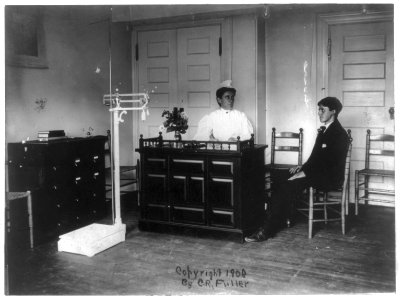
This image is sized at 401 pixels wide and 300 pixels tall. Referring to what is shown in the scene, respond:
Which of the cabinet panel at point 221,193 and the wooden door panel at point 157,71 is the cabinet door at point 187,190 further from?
the wooden door panel at point 157,71

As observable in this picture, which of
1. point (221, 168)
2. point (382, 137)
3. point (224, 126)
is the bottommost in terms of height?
A: point (221, 168)

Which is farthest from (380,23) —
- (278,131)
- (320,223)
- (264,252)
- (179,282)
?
(179,282)

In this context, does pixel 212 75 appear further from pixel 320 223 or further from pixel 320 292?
pixel 320 292

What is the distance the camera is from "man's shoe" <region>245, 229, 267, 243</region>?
4.38 metres

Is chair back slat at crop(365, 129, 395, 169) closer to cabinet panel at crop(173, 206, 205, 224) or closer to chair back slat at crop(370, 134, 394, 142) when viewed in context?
chair back slat at crop(370, 134, 394, 142)

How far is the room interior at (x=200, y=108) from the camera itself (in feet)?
11.5

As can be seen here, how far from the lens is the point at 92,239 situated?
4.10m

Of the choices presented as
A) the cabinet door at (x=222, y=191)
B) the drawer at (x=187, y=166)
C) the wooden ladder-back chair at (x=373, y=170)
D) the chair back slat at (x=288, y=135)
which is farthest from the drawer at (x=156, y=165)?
the wooden ladder-back chair at (x=373, y=170)

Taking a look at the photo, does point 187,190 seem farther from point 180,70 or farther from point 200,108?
point 180,70

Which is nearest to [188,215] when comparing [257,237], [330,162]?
[257,237]

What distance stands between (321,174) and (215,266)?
64.5 inches

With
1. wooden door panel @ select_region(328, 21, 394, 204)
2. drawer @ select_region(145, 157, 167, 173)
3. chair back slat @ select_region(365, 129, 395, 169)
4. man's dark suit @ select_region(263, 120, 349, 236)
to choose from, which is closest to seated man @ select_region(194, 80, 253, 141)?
drawer @ select_region(145, 157, 167, 173)

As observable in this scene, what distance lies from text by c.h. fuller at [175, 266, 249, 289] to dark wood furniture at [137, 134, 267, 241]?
82 cm

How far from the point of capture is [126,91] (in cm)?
700
